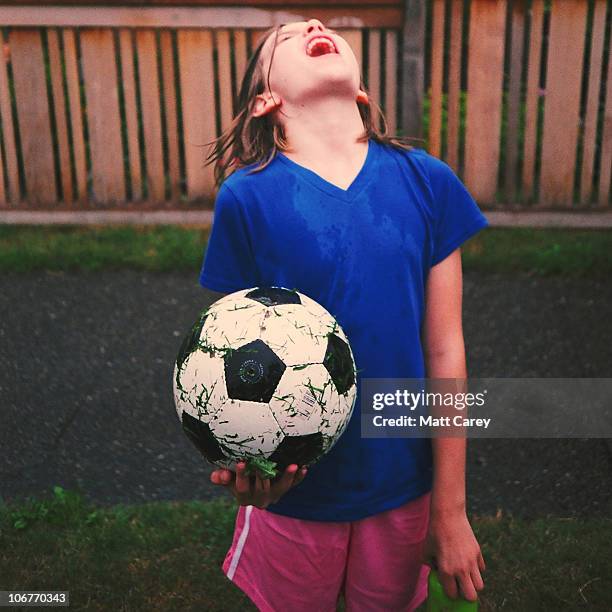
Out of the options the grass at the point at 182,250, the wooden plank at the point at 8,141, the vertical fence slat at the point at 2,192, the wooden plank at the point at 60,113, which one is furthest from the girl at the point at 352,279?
the vertical fence slat at the point at 2,192

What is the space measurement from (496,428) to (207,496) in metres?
1.41

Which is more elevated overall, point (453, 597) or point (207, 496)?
point (453, 597)

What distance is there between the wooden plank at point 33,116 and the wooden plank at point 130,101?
0.62 metres

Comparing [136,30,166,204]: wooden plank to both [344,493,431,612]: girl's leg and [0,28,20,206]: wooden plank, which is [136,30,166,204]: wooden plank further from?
[344,493,431,612]: girl's leg

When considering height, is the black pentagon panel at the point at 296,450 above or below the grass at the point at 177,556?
above

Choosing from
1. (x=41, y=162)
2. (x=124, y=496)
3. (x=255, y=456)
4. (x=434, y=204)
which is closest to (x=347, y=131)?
(x=434, y=204)

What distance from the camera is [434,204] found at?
2.04 meters

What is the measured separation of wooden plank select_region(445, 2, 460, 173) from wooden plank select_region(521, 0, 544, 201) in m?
0.49

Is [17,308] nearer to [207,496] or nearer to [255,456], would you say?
[207,496]

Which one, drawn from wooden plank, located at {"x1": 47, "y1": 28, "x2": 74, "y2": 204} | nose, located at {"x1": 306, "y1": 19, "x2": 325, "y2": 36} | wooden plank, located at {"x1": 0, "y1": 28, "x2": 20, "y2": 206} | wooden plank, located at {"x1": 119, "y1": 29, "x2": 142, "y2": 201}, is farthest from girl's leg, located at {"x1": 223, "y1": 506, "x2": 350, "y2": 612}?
wooden plank, located at {"x1": 0, "y1": 28, "x2": 20, "y2": 206}

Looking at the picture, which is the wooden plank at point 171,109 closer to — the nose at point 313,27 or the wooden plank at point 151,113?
the wooden plank at point 151,113

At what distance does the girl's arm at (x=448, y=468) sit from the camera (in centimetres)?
201

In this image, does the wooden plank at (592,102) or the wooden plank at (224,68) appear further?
the wooden plank at (224,68)

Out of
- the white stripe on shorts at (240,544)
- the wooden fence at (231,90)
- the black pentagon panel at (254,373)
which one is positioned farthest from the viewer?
the wooden fence at (231,90)
